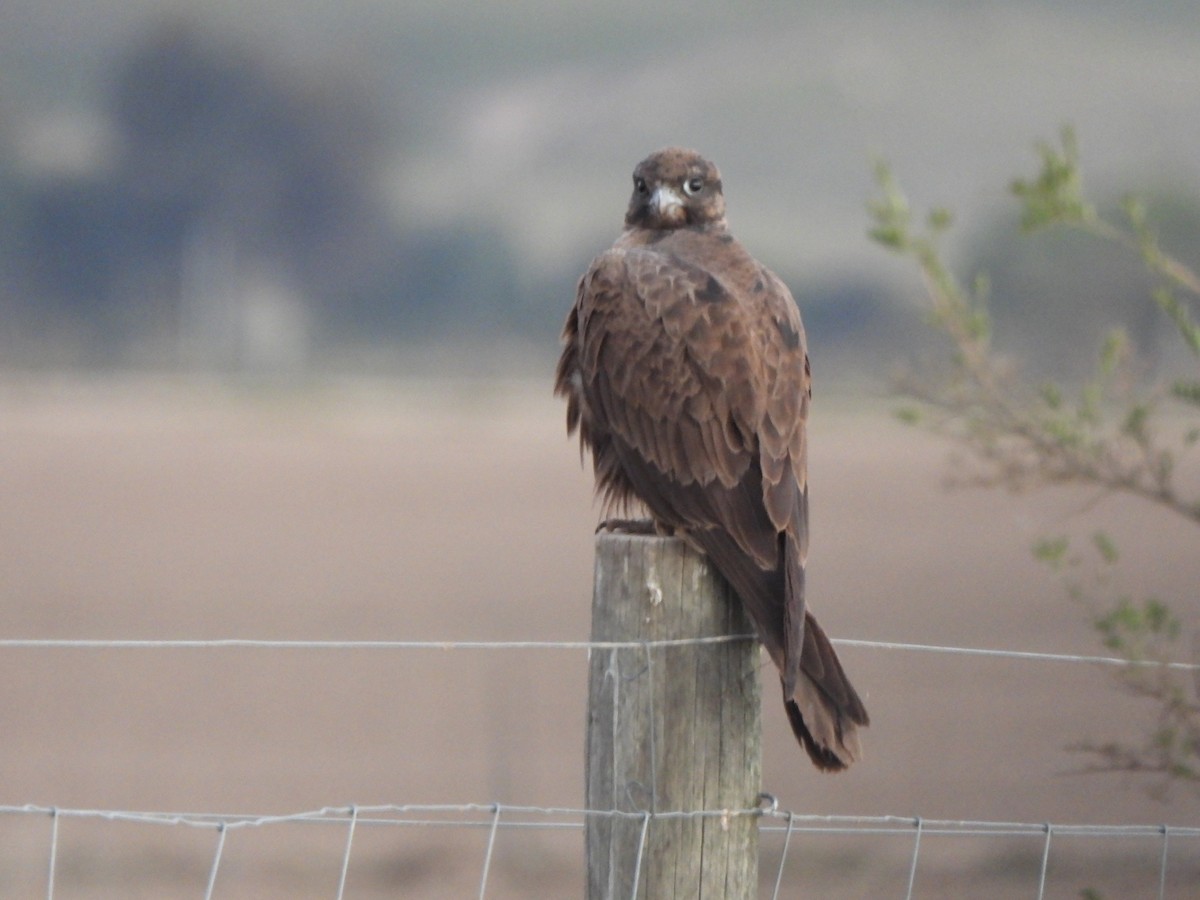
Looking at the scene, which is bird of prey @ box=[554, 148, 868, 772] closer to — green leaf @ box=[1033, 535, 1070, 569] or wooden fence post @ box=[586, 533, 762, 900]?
wooden fence post @ box=[586, 533, 762, 900]

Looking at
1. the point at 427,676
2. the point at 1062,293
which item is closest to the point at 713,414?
the point at 427,676

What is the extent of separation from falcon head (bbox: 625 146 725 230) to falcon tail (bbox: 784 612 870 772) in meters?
1.78

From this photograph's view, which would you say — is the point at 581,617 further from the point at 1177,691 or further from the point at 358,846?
the point at 1177,691

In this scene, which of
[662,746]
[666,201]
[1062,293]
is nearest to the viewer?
[662,746]

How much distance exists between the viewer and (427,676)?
1248 centimetres

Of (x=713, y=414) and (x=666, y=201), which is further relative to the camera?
(x=666, y=201)

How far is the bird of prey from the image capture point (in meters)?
3.06

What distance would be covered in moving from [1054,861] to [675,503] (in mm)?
5801

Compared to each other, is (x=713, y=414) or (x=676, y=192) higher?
(x=676, y=192)

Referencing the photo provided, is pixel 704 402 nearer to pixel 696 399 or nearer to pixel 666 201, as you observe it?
pixel 696 399

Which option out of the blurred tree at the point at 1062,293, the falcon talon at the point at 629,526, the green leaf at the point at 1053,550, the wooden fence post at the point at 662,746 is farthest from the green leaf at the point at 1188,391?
the blurred tree at the point at 1062,293

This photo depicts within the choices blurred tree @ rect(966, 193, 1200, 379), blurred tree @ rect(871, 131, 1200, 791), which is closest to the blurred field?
blurred tree @ rect(871, 131, 1200, 791)

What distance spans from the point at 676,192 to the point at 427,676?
27.5 feet

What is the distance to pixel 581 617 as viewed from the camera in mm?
15562
